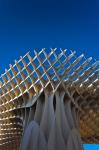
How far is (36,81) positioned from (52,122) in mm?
4720

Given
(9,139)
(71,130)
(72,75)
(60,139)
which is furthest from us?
(9,139)

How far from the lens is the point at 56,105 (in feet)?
61.2

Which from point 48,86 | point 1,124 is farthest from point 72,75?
point 1,124

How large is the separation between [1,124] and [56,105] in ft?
38.6

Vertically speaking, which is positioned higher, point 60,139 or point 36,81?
point 36,81

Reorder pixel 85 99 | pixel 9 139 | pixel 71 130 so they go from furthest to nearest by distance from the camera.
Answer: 1. pixel 9 139
2. pixel 85 99
3. pixel 71 130

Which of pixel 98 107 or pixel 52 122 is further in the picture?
pixel 98 107

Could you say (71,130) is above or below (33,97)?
below

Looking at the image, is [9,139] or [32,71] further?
[9,139]

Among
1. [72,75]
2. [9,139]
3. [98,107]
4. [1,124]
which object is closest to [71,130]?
[72,75]

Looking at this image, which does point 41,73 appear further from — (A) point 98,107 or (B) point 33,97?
(A) point 98,107

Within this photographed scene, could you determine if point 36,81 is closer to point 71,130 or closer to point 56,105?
point 56,105

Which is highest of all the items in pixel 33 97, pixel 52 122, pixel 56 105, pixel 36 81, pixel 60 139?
pixel 36 81

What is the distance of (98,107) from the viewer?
2569 centimetres
